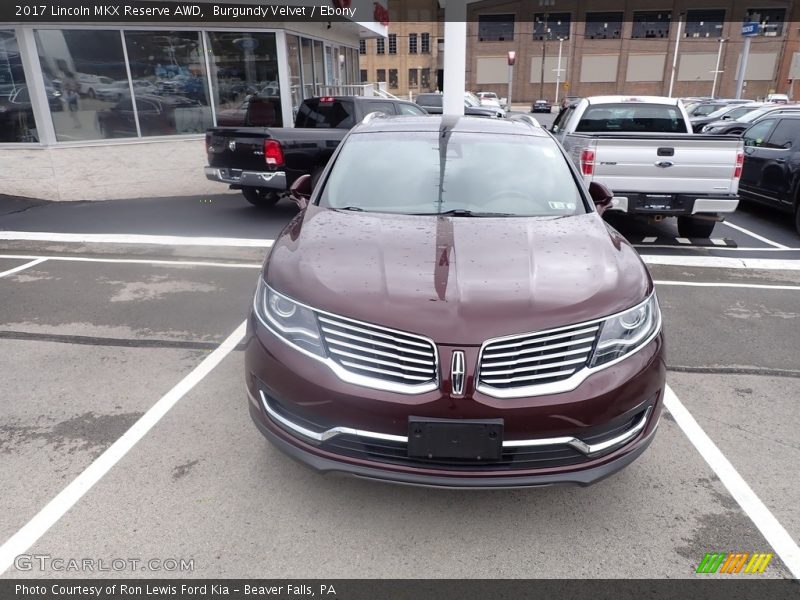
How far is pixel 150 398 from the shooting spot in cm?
377

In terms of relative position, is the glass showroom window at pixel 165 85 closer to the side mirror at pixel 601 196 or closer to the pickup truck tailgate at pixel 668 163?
the pickup truck tailgate at pixel 668 163

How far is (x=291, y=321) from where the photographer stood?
2.60 meters

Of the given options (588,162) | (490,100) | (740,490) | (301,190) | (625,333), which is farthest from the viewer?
(490,100)

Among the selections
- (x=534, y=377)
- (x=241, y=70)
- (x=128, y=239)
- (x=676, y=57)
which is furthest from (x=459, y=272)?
(x=676, y=57)

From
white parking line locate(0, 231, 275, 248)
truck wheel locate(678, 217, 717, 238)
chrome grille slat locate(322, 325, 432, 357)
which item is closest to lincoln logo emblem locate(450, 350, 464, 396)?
chrome grille slat locate(322, 325, 432, 357)

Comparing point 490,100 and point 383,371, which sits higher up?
point 383,371

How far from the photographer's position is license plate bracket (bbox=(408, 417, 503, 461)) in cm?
228

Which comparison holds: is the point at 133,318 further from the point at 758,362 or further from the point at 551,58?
the point at 551,58

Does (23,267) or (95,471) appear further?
(23,267)

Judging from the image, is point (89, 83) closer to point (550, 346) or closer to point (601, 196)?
point (601, 196)

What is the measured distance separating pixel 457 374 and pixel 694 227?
707cm

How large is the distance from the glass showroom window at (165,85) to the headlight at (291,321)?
958 centimetres

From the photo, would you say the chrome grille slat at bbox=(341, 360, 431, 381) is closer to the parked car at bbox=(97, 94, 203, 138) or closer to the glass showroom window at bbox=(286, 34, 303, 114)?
the parked car at bbox=(97, 94, 203, 138)

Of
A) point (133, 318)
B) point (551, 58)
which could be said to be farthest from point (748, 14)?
point (133, 318)
